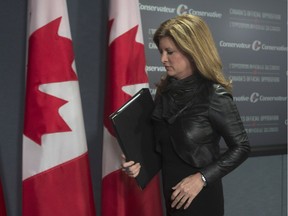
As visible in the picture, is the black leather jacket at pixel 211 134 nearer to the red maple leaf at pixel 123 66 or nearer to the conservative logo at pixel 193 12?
the red maple leaf at pixel 123 66

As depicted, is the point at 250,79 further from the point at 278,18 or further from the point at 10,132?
the point at 10,132

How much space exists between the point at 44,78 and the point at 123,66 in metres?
0.33

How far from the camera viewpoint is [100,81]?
5.66 ft

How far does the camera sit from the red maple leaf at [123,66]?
1.51 m

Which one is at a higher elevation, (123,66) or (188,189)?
(123,66)

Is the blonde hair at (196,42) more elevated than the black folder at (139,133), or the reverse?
the blonde hair at (196,42)

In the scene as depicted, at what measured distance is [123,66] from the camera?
1508mm

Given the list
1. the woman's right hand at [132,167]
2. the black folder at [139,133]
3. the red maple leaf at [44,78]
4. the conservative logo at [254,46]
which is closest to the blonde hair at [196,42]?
the black folder at [139,133]

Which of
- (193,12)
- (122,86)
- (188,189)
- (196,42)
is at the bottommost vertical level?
(188,189)

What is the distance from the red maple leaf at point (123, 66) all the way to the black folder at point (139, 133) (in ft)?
0.83

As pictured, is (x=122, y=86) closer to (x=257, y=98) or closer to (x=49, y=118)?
(x=49, y=118)

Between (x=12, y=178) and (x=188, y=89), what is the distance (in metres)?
0.91

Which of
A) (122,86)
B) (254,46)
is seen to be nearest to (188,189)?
(122,86)

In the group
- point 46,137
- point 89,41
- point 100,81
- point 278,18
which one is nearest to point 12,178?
point 46,137
